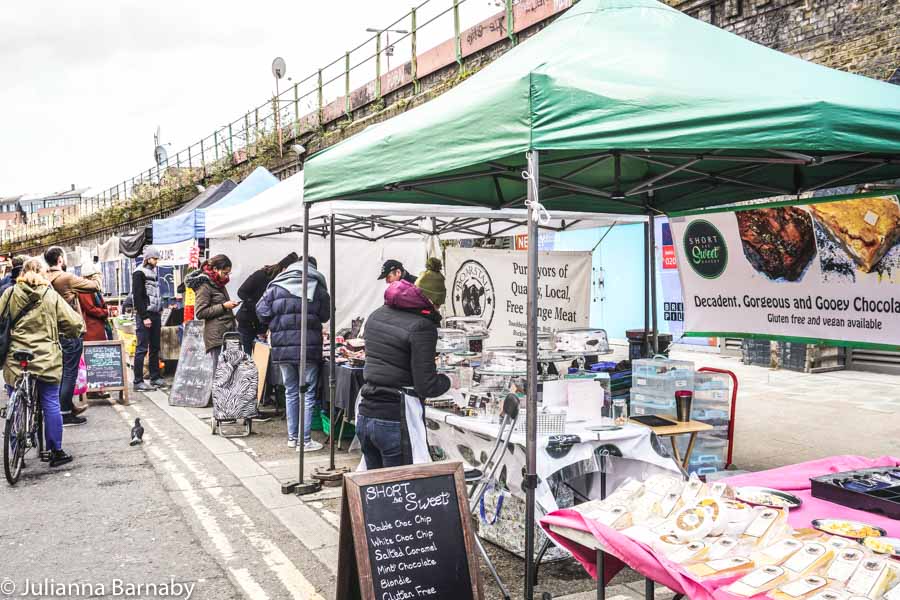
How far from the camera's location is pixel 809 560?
2.48m

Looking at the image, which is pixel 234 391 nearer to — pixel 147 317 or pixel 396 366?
pixel 147 317

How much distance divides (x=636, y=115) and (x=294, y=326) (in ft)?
16.7

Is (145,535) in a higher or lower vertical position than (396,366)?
lower

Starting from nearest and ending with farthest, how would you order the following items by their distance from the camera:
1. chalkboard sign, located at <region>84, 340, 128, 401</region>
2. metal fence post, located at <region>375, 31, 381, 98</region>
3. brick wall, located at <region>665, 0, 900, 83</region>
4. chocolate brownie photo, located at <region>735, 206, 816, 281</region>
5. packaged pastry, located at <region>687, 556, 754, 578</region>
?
packaged pastry, located at <region>687, 556, 754, 578</region> → chocolate brownie photo, located at <region>735, 206, 816, 281</region> → brick wall, located at <region>665, 0, 900, 83</region> → chalkboard sign, located at <region>84, 340, 128, 401</region> → metal fence post, located at <region>375, 31, 381, 98</region>

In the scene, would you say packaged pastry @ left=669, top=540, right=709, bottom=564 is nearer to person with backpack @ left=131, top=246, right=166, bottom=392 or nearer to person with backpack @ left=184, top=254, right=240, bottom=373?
person with backpack @ left=184, top=254, right=240, bottom=373

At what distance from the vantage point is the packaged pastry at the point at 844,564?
238 cm

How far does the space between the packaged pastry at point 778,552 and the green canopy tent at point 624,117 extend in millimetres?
1426

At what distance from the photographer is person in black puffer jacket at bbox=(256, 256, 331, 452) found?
309 inches

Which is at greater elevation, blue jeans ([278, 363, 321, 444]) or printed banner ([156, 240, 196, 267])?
printed banner ([156, 240, 196, 267])

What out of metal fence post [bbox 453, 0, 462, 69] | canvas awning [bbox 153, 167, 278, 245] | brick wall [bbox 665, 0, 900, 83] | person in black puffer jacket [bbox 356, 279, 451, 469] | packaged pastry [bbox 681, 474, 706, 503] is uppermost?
metal fence post [bbox 453, 0, 462, 69]

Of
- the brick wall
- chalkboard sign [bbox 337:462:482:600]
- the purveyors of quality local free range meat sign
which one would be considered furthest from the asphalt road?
the brick wall

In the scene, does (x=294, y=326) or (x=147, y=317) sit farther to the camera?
(x=147, y=317)

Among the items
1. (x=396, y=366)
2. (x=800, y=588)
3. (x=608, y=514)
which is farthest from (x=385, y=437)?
(x=800, y=588)

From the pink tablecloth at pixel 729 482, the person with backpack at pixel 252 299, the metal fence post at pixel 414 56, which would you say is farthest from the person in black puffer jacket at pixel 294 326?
the metal fence post at pixel 414 56
